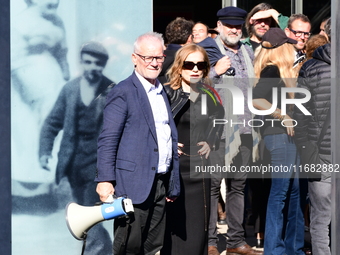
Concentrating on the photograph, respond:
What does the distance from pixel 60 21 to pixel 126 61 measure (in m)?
0.60

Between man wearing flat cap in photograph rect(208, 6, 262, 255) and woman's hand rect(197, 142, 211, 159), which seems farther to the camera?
man wearing flat cap in photograph rect(208, 6, 262, 255)

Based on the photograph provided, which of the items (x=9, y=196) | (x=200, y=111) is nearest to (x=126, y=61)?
(x=200, y=111)

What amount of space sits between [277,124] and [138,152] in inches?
58.2

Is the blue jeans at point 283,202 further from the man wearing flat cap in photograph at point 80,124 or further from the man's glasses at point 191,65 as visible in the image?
the man wearing flat cap in photograph at point 80,124

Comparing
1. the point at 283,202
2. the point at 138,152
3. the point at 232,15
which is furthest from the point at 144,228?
the point at 232,15

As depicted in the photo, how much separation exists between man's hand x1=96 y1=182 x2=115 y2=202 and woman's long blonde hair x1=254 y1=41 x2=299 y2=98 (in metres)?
1.76

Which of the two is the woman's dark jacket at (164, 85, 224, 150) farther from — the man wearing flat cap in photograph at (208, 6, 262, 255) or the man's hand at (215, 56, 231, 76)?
the man's hand at (215, 56, 231, 76)

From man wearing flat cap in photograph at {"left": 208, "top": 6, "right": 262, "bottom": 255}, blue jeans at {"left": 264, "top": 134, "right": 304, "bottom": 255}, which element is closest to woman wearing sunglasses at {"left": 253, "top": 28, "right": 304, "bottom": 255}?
blue jeans at {"left": 264, "top": 134, "right": 304, "bottom": 255}

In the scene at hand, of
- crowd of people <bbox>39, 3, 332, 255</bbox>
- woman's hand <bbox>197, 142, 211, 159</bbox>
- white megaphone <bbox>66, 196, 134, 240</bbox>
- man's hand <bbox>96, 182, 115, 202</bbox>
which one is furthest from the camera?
woman's hand <bbox>197, 142, 211, 159</bbox>

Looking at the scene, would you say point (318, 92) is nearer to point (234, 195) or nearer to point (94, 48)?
point (234, 195)

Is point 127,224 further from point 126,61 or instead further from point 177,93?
point 126,61

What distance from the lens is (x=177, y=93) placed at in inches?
209

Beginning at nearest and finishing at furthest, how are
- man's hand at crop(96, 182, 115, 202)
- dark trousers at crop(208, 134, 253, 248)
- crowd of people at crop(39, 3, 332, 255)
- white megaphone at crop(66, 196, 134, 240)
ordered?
white megaphone at crop(66, 196, 134, 240)
man's hand at crop(96, 182, 115, 202)
crowd of people at crop(39, 3, 332, 255)
dark trousers at crop(208, 134, 253, 248)

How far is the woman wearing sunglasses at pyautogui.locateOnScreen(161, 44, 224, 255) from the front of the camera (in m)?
5.34
